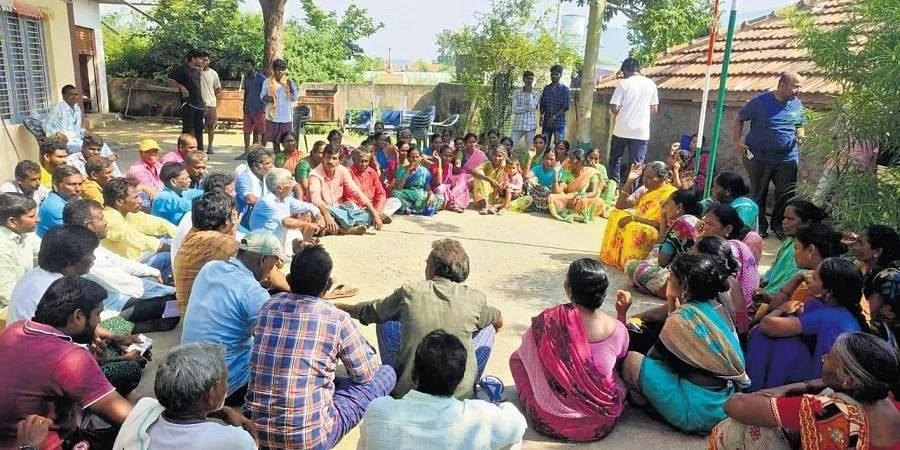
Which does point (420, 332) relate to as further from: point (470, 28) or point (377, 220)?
point (470, 28)

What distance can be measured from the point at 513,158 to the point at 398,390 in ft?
19.1

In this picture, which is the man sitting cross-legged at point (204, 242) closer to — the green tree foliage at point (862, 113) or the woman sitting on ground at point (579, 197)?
the green tree foliage at point (862, 113)

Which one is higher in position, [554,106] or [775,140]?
[554,106]

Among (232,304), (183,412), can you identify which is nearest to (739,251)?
(232,304)

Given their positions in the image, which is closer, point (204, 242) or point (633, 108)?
point (204, 242)

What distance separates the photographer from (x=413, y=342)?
10.4ft

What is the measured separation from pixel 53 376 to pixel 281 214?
11.9 feet

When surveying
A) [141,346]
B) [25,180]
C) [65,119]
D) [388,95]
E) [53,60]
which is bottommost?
[141,346]

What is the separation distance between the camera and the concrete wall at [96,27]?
14305 millimetres

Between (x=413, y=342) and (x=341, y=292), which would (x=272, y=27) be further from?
(x=413, y=342)

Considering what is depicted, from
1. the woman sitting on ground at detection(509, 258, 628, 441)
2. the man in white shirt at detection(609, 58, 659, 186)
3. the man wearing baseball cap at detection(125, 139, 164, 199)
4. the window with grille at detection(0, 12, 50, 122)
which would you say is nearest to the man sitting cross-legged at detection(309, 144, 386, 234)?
the man wearing baseball cap at detection(125, 139, 164, 199)

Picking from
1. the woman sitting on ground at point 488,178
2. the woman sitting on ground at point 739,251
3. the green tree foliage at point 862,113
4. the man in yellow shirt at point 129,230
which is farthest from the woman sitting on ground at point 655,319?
the woman sitting on ground at point 488,178

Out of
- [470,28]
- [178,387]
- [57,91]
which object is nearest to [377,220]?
[178,387]

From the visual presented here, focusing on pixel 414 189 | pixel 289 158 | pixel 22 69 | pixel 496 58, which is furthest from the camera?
pixel 496 58
